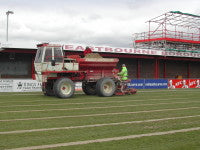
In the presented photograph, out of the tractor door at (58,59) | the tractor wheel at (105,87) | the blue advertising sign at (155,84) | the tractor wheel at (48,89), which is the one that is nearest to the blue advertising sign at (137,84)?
the blue advertising sign at (155,84)

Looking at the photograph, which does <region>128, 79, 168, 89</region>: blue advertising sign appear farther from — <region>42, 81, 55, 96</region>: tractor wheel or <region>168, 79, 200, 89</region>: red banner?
<region>42, 81, 55, 96</region>: tractor wheel

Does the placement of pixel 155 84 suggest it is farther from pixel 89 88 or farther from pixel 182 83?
pixel 89 88

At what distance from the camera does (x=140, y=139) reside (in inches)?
252

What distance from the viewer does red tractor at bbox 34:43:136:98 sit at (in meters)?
15.1

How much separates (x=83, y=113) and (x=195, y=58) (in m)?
29.2

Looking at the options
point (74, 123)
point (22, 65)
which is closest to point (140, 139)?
point (74, 123)

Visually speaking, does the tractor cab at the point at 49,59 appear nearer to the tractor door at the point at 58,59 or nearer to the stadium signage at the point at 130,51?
the tractor door at the point at 58,59

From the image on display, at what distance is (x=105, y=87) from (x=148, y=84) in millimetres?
9751

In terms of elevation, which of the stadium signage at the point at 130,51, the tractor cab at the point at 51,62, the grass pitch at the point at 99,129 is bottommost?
the grass pitch at the point at 99,129

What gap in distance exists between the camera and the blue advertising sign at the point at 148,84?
81.4ft

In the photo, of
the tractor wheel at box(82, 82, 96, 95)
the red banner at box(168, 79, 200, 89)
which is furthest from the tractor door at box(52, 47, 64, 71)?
the red banner at box(168, 79, 200, 89)

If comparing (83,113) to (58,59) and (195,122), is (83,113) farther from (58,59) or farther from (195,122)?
(58,59)

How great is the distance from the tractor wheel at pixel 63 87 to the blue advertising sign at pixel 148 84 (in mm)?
9917

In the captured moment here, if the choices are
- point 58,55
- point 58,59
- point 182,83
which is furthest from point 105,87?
point 182,83
